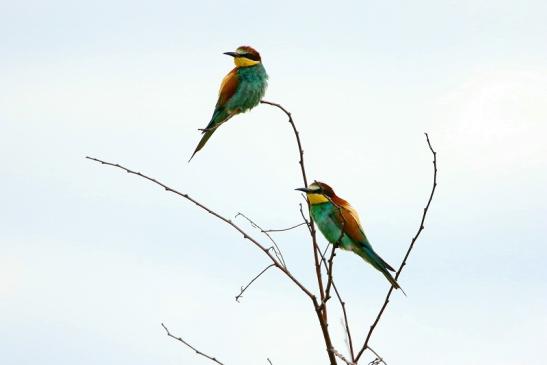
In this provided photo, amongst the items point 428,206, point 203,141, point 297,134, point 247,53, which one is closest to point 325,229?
point 203,141

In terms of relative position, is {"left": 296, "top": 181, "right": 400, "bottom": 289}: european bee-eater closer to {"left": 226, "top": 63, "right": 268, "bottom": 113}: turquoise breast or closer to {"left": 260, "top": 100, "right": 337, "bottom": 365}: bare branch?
{"left": 226, "top": 63, "right": 268, "bottom": 113}: turquoise breast

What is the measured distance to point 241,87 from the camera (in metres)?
6.60

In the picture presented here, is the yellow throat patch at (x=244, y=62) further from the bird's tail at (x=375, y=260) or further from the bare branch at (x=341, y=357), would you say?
the bare branch at (x=341, y=357)

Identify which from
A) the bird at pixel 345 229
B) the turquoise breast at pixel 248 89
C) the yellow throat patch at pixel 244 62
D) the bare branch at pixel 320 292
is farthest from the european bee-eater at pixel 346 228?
the bare branch at pixel 320 292

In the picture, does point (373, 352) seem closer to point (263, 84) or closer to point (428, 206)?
point (428, 206)

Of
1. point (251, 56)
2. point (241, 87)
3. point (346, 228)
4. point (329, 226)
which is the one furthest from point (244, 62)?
point (346, 228)

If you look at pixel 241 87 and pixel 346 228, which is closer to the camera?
pixel 346 228

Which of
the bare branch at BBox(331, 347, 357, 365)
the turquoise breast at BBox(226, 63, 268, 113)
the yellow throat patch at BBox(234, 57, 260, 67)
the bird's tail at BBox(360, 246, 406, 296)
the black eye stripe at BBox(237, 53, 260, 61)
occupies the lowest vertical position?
the bare branch at BBox(331, 347, 357, 365)

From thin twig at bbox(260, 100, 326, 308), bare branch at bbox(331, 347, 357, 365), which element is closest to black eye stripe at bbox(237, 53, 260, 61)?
thin twig at bbox(260, 100, 326, 308)

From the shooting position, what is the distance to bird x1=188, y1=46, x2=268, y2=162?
657cm

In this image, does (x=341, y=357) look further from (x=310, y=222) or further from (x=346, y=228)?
(x=346, y=228)

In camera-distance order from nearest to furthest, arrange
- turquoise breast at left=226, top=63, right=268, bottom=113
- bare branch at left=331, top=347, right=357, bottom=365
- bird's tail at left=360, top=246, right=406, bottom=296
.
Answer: bare branch at left=331, top=347, right=357, bottom=365, bird's tail at left=360, top=246, right=406, bottom=296, turquoise breast at left=226, top=63, right=268, bottom=113

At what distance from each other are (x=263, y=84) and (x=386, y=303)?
12.7 feet

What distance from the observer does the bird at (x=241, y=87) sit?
6566 millimetres
